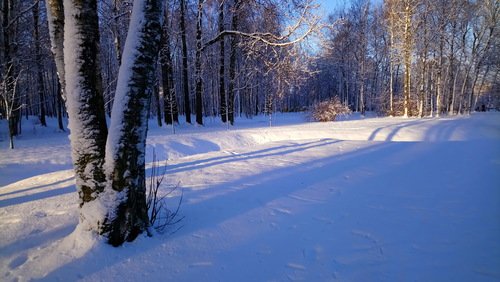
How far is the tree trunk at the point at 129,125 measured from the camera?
254cm

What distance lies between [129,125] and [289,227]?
2.08 m

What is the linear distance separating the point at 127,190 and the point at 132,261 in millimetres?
663

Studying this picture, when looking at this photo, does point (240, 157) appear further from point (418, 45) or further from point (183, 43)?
point (418, 45)

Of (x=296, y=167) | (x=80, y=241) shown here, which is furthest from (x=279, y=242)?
(x=296, y=167)

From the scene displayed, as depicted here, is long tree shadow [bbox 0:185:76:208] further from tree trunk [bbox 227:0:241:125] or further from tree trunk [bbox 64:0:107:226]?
tree trunk [bbox 227:0:241:125]

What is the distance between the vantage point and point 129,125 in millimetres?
2578

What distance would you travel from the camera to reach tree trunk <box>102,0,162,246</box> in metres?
2.54

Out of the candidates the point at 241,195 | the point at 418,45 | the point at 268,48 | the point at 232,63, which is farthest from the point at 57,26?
the point at 418,45

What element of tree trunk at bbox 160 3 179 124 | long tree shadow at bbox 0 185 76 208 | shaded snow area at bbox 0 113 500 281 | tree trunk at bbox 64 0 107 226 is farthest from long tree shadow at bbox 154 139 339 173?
tree trunk at bbox 160 3 179 124

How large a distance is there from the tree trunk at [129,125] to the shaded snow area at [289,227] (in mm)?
250

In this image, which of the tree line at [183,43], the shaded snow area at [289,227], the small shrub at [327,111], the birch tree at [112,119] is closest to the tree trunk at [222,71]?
the tree line at [183,43]

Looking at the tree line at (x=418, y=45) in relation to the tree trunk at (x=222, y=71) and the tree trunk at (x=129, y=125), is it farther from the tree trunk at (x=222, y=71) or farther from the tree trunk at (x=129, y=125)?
the tree trunk at (x=129, y=125)

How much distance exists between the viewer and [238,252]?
2512 millimetres

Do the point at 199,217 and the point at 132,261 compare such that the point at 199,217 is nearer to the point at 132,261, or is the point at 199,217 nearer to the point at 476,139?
the point at 132,261
